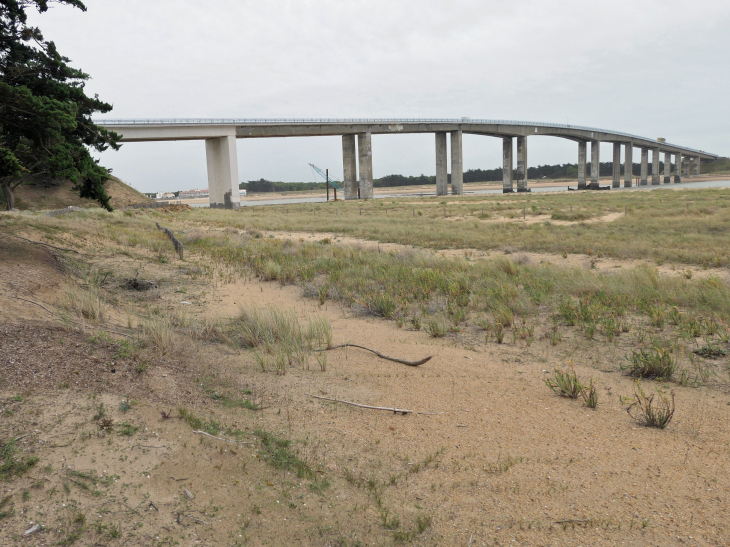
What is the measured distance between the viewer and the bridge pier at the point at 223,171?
65250 millimetres

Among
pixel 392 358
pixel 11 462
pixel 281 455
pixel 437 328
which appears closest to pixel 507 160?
pixel 437 328

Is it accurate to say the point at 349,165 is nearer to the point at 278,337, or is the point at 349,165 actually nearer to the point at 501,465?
the point at 278,337

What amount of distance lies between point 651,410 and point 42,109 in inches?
468

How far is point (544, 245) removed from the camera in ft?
62.8

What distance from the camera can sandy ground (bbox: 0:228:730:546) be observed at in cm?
340

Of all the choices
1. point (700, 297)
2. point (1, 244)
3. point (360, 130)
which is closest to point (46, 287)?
point (1, 244)

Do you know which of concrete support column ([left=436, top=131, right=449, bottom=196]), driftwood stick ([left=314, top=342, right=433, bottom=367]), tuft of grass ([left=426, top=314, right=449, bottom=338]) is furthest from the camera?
concrete support column ([left=436, top=131, right=449, bottom=196])

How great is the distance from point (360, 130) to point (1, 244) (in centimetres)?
7048

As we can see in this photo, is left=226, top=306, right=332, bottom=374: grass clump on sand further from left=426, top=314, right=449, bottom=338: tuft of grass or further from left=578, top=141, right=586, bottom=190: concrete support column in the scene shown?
left=578, top=141, right=586, bottom=190: concrete support column

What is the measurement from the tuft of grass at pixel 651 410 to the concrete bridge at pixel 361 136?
57.5 meters

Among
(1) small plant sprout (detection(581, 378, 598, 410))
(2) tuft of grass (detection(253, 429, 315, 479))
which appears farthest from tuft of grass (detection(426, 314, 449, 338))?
(2) tuft of grass (detection(253, 429, 315, 479))

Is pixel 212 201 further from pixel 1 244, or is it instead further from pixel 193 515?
pixel 193 515

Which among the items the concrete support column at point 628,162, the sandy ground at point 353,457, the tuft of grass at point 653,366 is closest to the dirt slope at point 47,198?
the sandy ground at point 353,457

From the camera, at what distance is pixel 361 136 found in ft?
260
